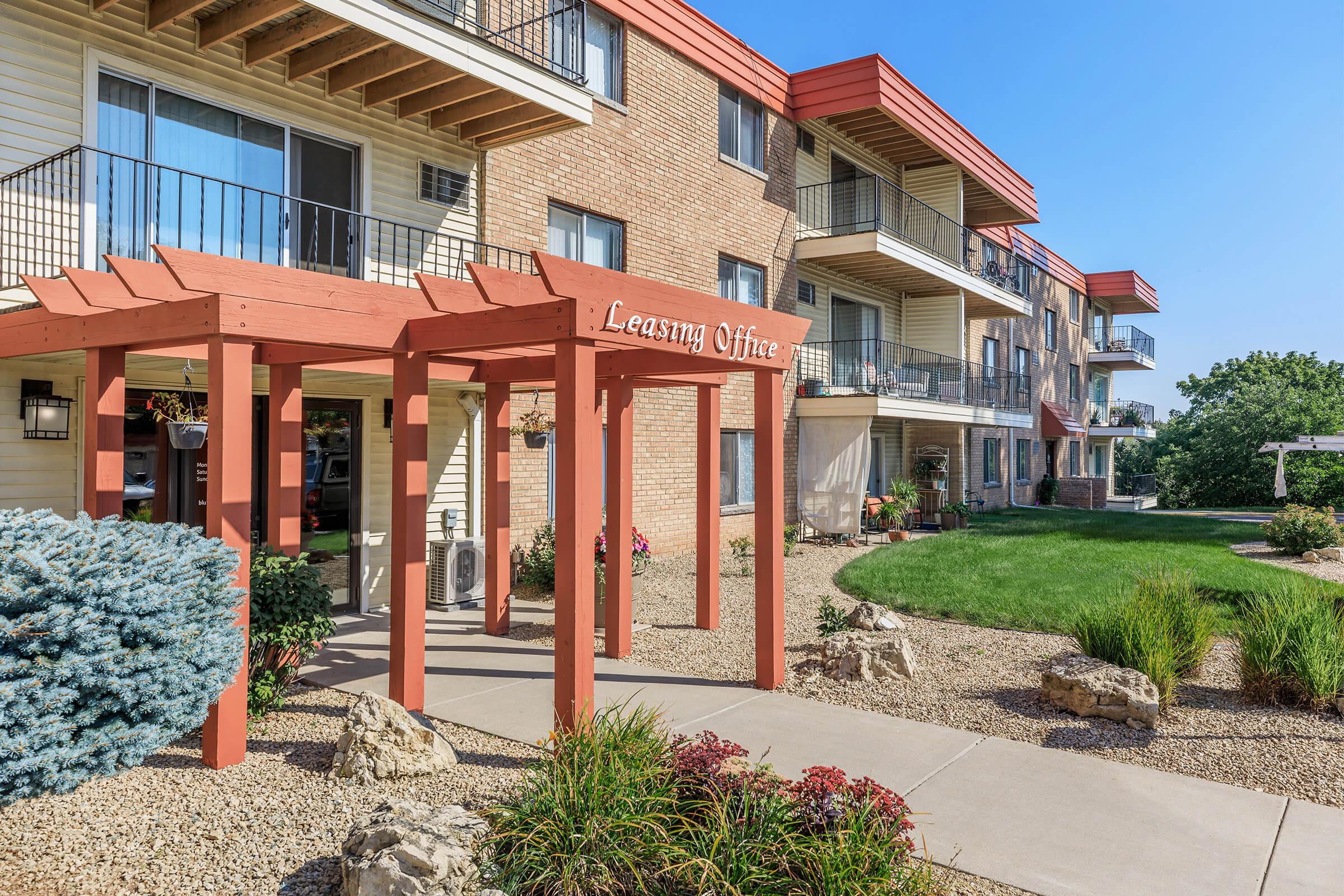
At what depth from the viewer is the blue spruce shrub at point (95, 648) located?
3.55m

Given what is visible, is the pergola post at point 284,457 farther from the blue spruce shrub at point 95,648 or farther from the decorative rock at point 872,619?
the decorative rock at point 872,619

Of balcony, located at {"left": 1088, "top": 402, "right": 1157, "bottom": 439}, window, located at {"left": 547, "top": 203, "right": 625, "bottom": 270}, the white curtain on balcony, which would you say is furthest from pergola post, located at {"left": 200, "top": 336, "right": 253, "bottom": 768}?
balcony, located at {"left": 1088, "top": 402, "right": 1157, "bottom": 439}

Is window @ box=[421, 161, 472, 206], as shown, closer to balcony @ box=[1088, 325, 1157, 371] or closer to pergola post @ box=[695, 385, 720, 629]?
pergola post @ box=[695, 385, 720, 629]

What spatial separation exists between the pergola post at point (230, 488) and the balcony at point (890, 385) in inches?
527

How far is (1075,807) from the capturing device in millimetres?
4805

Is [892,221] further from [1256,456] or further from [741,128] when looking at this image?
[1256,456]

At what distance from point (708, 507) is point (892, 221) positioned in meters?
14.3

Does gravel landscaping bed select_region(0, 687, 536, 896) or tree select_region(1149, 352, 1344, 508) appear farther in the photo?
Answer: tree select_region(1149, 352, 1344, 508)

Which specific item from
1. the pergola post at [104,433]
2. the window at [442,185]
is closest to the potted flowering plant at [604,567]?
the pergola post at [104,433]

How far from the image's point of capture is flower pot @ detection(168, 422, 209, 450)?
7.47 metres

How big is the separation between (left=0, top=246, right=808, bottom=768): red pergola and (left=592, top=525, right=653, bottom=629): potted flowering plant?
0.96 meters

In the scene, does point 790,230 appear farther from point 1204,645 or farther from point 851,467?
point 1204,645

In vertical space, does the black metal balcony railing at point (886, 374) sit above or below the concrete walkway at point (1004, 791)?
above

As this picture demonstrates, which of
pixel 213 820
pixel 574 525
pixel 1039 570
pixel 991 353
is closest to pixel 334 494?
pixel 574 525
